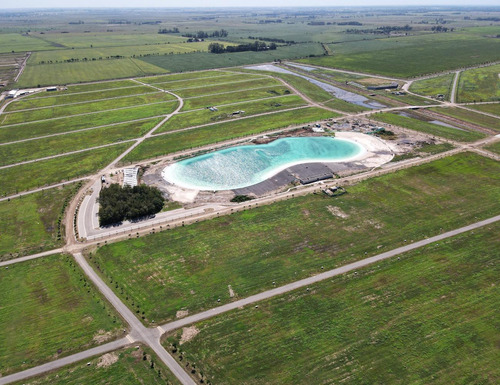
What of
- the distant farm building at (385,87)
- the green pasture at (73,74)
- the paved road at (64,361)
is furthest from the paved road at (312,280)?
the green pasture at (73,74)

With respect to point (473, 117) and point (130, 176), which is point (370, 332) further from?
point (473, 117)

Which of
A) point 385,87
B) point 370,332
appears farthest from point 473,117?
point 370,332

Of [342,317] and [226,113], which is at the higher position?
[226,113]

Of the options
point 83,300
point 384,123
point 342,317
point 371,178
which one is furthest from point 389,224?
point 384,123

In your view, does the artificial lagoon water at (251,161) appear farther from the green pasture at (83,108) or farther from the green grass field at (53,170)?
the green pasture at (83,108)

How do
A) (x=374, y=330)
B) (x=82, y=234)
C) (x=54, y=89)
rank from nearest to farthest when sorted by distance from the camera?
(x=374, y=330), (x=82, y=234), (x=54, y=89)

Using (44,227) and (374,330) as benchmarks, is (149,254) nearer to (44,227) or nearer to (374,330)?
(44,227)
